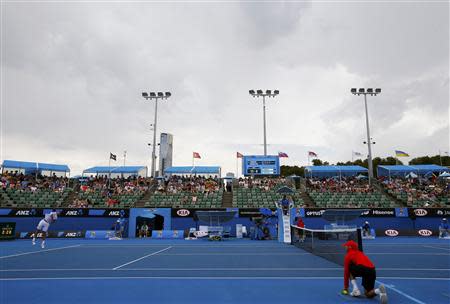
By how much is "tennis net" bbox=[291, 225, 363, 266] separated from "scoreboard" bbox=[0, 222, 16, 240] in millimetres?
21800

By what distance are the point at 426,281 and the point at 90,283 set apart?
922 cm

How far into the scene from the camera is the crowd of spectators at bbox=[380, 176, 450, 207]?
32406mm

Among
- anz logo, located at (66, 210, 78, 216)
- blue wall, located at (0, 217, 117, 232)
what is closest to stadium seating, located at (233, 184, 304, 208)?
blue wall, located at (0, 217, 117, 232)

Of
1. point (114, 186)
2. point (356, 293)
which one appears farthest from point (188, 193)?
point (356, 293)

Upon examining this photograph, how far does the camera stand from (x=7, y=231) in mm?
24547

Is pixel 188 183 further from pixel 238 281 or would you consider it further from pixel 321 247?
pixel 238 281

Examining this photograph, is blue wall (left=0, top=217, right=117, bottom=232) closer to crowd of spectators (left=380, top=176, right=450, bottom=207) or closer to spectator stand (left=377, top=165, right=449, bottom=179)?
crowd of spectators (left=380, top=176, right=450, bottom=207)

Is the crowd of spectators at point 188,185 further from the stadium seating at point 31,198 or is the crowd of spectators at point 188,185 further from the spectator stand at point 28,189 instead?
the spectator stand at point 28,189

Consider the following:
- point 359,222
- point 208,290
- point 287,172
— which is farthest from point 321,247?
point 287,172

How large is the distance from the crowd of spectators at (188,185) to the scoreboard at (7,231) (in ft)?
47.0

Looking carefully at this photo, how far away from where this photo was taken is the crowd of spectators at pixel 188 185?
1391 inches

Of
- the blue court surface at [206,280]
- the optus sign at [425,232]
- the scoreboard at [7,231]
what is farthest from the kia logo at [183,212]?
the optus sign at [425,232]

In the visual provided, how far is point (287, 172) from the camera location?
110 metres

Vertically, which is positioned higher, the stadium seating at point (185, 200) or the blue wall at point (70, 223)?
the stadium seating at point (185, 200)
